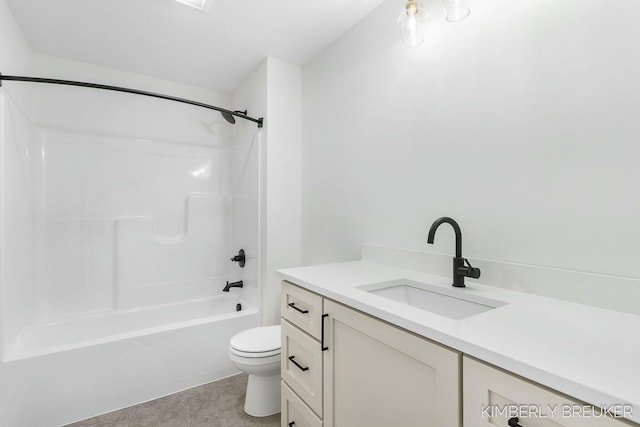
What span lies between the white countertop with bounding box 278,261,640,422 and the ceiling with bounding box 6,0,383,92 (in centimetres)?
165

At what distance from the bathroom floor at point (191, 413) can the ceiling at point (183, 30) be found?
7.97 feet

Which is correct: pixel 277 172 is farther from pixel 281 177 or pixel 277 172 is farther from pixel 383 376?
pixel 383 376

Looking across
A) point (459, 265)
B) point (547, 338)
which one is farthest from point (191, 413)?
point (547, 338)

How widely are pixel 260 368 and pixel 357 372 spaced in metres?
0.91

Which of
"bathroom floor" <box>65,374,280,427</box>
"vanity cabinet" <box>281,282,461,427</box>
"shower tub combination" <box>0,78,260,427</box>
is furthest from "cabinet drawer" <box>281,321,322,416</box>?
"shower tub combination" <box>0,78,260,427</box>

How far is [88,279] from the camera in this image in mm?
2373

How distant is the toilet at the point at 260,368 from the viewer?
1.70m

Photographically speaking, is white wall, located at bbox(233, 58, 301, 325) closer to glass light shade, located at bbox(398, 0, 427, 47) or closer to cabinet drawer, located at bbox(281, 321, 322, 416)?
cabinet drawer, located at bbox(281, 321, 322, 416)

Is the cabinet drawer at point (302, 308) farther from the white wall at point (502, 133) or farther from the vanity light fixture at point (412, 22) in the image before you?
the vanity light fixture at point (412, 22)

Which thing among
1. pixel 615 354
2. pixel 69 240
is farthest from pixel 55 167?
pixel 615 354

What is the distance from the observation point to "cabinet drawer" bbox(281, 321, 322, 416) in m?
1.19

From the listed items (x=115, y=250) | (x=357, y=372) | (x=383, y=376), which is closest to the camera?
(x=383, y=376)

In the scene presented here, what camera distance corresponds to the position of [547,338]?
68cm

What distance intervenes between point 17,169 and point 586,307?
3010mm
